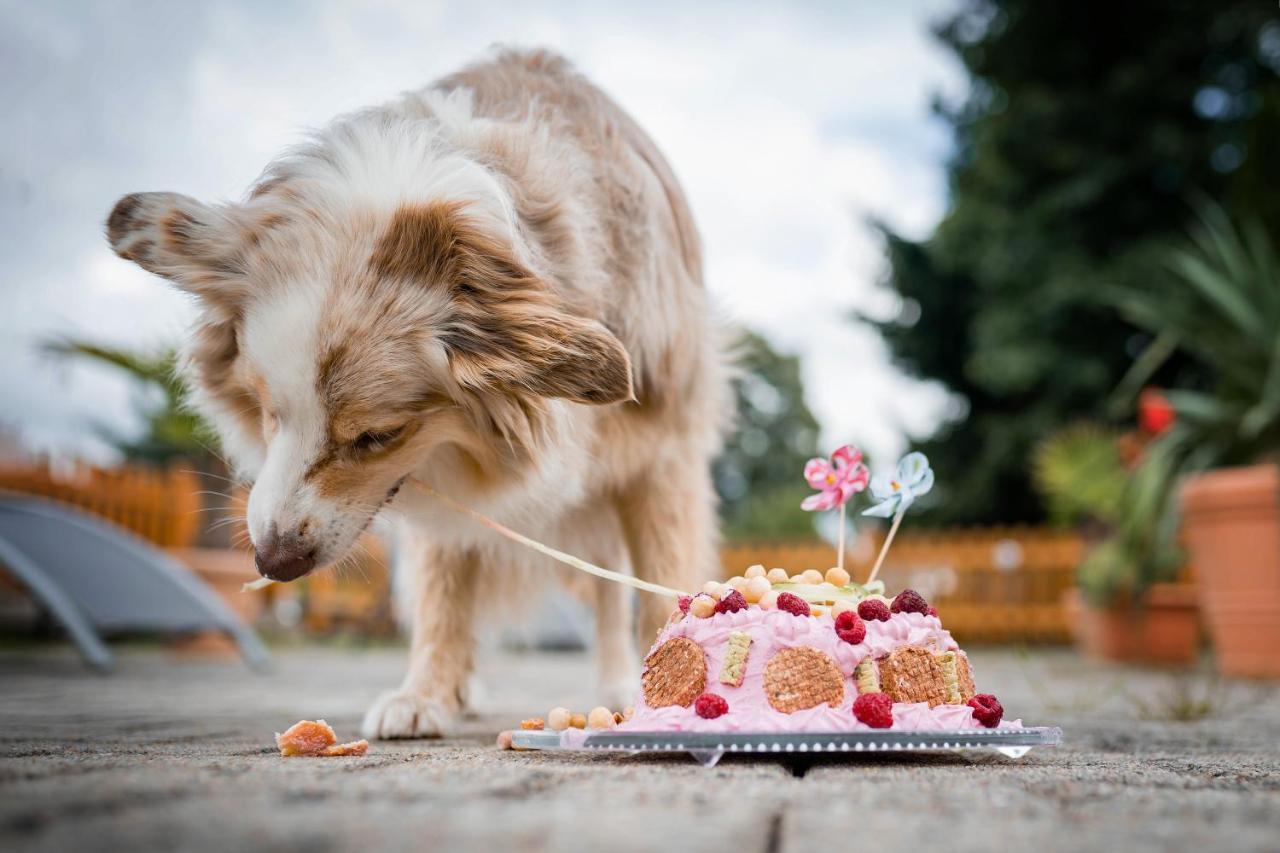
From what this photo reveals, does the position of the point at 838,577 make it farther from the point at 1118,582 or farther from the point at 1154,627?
the point at 1154,627

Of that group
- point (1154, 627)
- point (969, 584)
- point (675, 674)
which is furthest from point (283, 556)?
point (969, 584)

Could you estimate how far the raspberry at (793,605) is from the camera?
1951 millimetres

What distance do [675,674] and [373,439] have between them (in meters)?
0.84

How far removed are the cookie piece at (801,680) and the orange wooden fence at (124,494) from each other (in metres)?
9.47

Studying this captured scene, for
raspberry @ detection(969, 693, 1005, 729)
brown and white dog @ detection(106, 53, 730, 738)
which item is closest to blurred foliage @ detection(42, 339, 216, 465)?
brown and white dog @ detection(106, 53, 730, 738)

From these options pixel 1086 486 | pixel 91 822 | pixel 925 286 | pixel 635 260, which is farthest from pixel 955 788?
pixel 925 286

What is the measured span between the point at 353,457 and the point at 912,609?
1214 mm

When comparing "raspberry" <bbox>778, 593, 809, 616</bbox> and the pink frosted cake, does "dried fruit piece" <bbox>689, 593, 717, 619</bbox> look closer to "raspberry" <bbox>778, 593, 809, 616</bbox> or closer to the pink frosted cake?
the pink frosted cake

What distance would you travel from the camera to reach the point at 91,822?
3.55 ft

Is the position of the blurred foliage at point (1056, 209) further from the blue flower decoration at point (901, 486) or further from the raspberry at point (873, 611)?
the raspberry at point (873, 611)

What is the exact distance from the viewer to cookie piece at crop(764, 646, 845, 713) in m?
1.84

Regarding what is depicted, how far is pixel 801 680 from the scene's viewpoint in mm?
1855

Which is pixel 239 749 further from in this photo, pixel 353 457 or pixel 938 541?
pixel 938 541

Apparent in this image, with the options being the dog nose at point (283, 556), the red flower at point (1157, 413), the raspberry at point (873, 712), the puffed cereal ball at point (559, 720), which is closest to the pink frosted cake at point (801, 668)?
the raspberry at point (873, 712)
